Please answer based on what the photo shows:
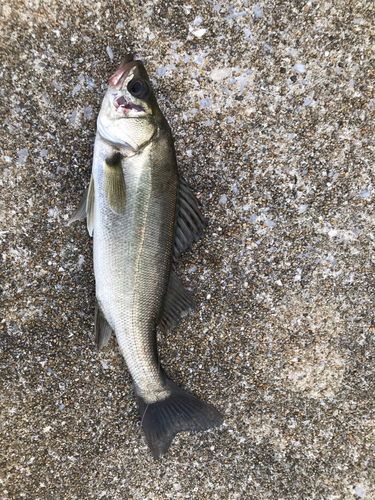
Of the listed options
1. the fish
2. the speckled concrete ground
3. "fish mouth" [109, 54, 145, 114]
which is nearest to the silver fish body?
the fish

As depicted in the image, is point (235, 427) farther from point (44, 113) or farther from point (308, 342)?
point (44, 113)

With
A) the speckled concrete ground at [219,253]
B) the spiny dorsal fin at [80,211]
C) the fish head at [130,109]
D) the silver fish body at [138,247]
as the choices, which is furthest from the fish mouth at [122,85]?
the spiny dorsal fin at [80,211]

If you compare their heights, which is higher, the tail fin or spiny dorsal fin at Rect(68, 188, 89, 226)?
spiny dorsal fin at Rect(68, 188, 89, 226)

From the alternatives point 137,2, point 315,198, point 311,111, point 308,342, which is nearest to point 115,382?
point 308,342

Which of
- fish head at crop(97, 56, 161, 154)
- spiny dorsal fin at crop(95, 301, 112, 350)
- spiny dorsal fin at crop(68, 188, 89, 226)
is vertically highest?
fish head at crop(97, 56, 161, 154)

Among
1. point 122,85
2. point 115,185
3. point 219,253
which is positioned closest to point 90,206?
point 115,185

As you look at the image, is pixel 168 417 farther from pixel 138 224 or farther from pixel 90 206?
pixel 90 206

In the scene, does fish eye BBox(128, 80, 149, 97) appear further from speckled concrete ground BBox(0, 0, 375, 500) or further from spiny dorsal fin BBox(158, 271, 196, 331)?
spiny dorsal fin BBox(158, 271, 196, 331)

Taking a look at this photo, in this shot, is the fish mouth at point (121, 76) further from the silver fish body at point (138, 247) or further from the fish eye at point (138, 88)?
the silver fish body at point (138, 247)
